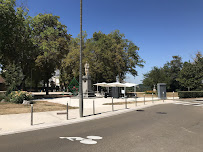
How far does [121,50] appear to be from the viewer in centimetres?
3375

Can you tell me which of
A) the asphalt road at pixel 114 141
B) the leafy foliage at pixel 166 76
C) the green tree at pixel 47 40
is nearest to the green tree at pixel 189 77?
the leafy foliage at pixel 166 76

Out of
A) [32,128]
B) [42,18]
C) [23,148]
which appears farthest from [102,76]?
[23,148]

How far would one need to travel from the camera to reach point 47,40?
33125 millimetres

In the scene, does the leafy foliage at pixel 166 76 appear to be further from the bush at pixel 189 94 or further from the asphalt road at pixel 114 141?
the asphalt road at pixel 114 141

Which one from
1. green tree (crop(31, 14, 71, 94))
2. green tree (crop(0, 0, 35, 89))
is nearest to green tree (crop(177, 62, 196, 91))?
green tree (crop(31, 14, 71, 94))

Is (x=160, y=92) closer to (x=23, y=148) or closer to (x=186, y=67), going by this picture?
(x=186, y=67)

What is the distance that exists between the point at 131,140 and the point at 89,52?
32595mm

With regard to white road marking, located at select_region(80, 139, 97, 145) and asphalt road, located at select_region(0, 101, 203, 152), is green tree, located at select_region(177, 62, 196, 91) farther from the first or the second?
white road marking, located at select_region(80, 139, 97, 145)

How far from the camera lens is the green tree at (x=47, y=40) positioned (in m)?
30.4

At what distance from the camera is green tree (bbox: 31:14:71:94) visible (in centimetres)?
3038

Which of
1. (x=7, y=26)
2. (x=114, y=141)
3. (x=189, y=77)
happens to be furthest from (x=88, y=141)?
(x=189, y=77)

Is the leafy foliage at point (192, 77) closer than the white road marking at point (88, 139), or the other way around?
the white road marking at point (88, 139)

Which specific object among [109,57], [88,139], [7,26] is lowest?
[88,139]

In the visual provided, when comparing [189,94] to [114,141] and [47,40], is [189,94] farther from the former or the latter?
[47,40]
